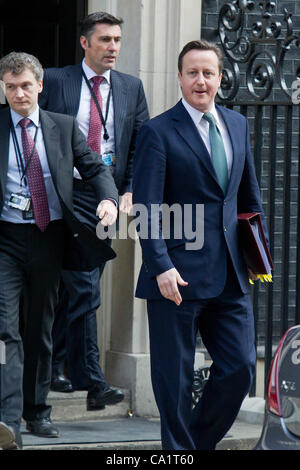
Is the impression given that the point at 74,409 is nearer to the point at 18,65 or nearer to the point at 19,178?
the point at 19,178

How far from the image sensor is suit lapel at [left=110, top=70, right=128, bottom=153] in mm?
7062

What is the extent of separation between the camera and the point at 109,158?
23.1 ft

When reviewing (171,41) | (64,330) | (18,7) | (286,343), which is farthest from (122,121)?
(286,343)

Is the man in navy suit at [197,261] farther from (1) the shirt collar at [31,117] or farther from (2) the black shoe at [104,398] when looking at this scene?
(2) the black shoe at [104,398]

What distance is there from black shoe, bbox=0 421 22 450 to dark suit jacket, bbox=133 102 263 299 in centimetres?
92

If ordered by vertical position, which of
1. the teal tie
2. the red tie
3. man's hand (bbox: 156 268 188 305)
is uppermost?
the red tie

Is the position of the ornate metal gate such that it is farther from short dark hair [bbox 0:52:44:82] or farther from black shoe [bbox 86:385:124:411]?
short dark hair [bbox 0:52:44:82]

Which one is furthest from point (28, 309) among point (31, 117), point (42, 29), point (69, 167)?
point (42, 29)

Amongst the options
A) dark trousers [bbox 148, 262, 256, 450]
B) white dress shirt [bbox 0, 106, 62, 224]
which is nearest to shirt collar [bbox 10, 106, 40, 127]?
white dress shirt [bbox 0, 106, 62, 224]

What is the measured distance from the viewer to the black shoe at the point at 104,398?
7148 mm

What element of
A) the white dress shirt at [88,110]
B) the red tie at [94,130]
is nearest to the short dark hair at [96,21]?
the white dress shirt at [88,110]

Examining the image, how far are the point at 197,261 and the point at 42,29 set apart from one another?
3.29 meters

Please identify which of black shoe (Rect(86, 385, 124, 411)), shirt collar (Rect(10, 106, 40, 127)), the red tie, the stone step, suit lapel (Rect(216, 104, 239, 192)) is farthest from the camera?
the stone step
